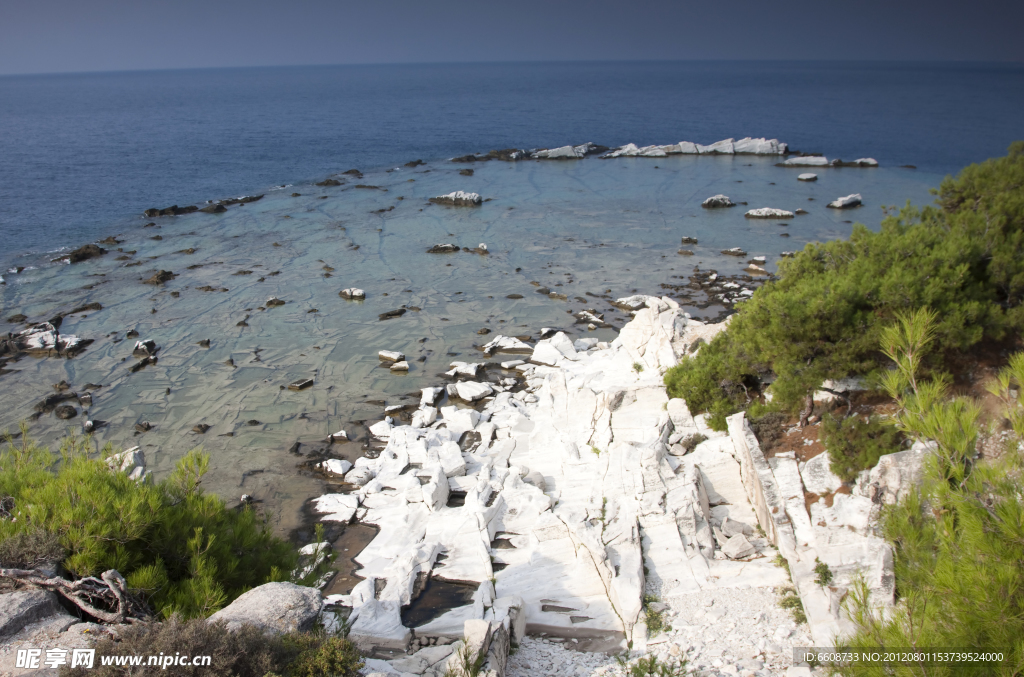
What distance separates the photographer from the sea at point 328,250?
18656mm

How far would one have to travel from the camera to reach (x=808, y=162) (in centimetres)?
5619

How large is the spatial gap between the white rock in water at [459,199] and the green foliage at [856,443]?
3646cm

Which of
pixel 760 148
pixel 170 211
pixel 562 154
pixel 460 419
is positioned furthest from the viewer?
pixel 562 154

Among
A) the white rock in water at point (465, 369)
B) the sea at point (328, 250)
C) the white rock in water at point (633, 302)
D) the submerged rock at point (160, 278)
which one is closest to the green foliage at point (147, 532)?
the sea at point (328, 250)

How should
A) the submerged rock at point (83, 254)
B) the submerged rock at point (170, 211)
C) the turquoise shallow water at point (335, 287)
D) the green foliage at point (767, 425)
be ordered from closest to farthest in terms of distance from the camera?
the green foliage at point (767, 425)
the turquoise shallow water at point (335, 287)
the submerged rock at point (83, 254)
the submerged rock at point (170, 211)

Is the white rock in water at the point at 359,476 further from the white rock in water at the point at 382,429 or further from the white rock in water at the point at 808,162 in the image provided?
the white rock in water at the point at 808,162

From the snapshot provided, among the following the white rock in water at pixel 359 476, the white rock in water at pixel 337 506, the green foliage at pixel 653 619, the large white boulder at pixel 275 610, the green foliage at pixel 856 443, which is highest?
the green foliage at pixel 856 443

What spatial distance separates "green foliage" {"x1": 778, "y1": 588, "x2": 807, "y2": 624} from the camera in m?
8.16

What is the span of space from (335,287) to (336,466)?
48.8ft

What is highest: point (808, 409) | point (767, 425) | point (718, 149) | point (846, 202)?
point (718, 149)

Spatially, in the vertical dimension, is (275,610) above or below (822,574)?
above

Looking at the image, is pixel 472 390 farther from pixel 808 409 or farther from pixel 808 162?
pixel 808 162

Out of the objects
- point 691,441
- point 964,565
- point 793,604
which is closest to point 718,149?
point 691,441

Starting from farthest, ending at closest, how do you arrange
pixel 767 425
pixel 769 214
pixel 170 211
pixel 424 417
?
pixel 170 211
pixel 769 214
pixel 424 417
pixel 767 425
